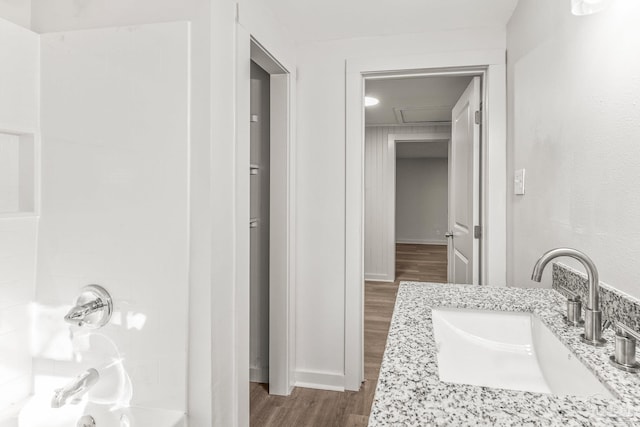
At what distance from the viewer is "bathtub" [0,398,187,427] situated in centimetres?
156

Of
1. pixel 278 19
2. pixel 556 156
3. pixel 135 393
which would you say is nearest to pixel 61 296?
pixel 135 393

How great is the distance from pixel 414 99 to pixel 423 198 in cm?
626

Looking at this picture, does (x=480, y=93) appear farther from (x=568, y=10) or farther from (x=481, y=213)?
(x=568, y=10)

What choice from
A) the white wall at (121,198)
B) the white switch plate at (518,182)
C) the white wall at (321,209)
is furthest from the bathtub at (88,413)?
the white switch plate at (518,182)

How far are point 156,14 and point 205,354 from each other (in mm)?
1397

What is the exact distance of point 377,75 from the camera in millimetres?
2539

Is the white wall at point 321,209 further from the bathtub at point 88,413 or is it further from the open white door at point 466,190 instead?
the bathtub at point 88,413

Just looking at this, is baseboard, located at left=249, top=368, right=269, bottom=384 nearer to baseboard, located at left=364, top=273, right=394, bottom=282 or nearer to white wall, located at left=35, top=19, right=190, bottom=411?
white wall, located at left=35, top=19, right=190, bottom=411

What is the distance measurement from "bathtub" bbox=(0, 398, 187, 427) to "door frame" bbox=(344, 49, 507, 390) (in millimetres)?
1308

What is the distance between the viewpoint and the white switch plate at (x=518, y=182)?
1958mm

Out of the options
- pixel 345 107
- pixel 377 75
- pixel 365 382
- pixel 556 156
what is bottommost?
pixel 365 382

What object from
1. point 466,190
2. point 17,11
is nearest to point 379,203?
point 466,190

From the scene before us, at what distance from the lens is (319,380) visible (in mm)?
2594

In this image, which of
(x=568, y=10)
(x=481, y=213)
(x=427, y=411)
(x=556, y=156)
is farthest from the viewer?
(x=481, y=213)
